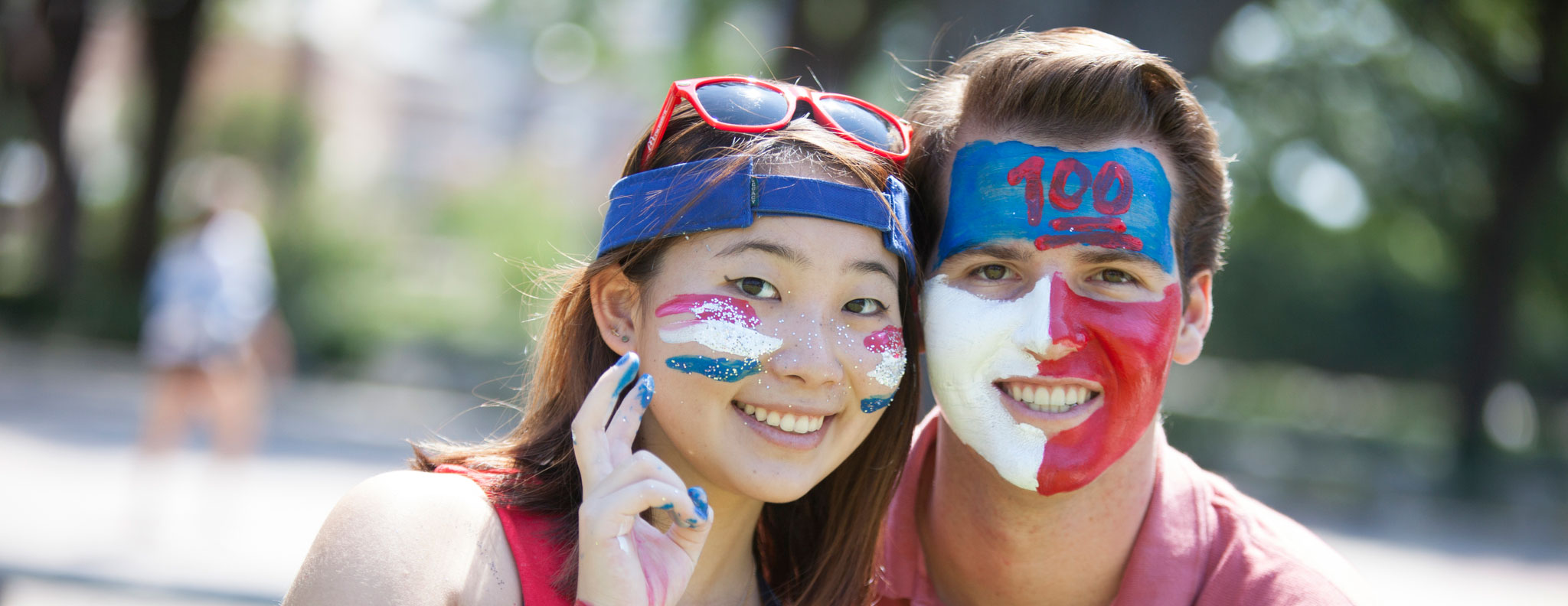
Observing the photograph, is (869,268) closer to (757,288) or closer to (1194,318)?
(757,288)

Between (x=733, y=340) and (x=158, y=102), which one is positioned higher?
(x=733, y=340)

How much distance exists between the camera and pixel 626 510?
174 centimetres

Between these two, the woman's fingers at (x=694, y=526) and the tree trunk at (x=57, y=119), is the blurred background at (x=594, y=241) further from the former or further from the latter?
the woman's fingers at (x=694, y=526)

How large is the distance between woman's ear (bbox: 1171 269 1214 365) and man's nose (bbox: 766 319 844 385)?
901mm

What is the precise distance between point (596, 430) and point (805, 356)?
0.45 meters

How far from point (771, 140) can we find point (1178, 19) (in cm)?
377

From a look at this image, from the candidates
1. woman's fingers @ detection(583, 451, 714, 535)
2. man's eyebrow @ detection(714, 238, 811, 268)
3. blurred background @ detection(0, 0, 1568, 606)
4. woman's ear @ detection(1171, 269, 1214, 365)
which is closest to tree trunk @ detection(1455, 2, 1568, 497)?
blurred background @ detection(0, 0, 1568, 606)

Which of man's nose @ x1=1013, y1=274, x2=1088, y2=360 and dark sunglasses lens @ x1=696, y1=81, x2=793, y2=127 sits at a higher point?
dark sunglasses lens @ x1=696, y1=81, x2=793, y2=127

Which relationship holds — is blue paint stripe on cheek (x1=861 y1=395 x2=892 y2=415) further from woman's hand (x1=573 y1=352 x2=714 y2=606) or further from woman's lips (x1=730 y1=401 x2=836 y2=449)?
woman's hand (x1=573 y1=352 x2=714 y2=606)

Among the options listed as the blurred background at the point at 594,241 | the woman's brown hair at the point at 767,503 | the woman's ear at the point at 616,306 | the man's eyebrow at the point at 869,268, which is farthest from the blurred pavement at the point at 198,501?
the man's eyebrow at the point at 869,268

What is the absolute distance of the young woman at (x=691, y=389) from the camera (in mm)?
1810

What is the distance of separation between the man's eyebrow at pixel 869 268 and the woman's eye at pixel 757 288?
0.15 meters

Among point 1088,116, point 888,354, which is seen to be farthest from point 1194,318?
point 888,354

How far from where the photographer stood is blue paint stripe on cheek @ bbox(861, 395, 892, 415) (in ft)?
7.09
